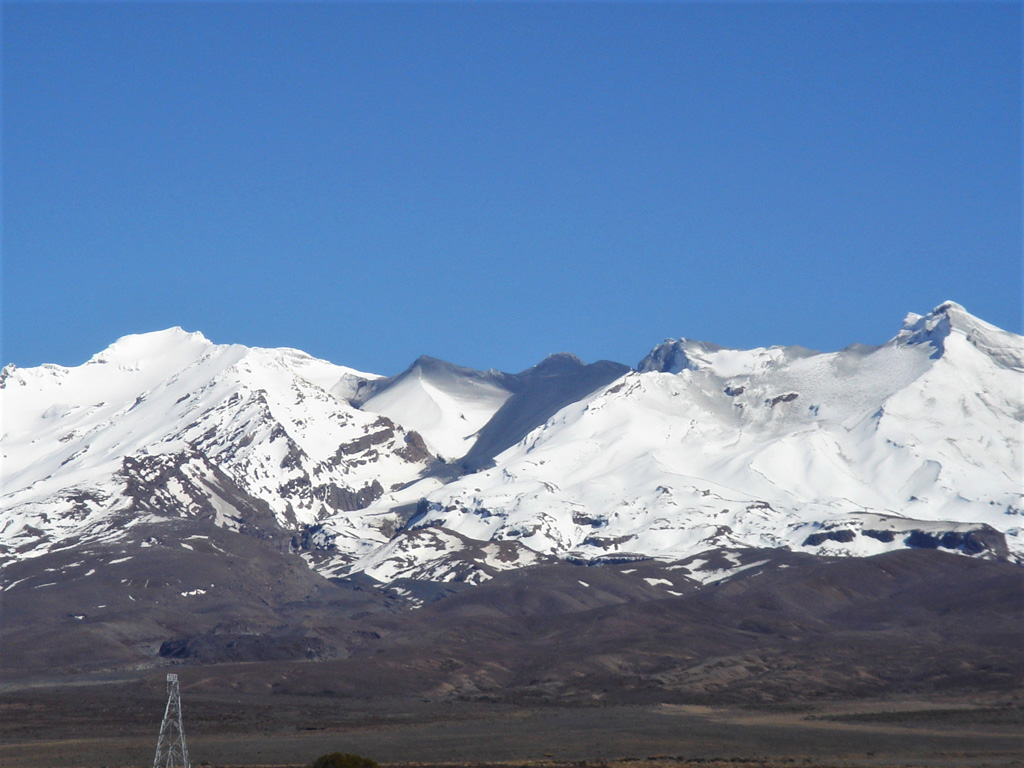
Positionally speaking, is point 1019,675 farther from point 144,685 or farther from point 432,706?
point 144,685

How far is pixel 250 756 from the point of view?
405 feet

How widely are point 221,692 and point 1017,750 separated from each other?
107 m

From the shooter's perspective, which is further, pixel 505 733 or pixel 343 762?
pixel 505 733

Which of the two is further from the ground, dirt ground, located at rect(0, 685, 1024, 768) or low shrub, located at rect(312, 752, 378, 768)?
dirt ground, located at rect(0, 685, 1024, 768)

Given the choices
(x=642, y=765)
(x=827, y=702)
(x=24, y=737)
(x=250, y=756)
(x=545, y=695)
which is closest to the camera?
(x=642, y=765)

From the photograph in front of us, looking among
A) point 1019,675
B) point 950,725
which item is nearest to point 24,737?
point 950,725

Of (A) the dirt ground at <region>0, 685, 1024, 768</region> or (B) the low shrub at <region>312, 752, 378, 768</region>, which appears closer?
(B) the low shrub at <region>312, 752, 378, 768</region>

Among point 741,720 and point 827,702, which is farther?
point 827,702

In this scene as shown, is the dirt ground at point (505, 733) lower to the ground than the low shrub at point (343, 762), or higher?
higher

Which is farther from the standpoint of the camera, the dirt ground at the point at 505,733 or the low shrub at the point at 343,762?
the dirt ground at the point at 505,733

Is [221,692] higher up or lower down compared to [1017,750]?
higher up

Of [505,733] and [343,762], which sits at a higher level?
[505,733]

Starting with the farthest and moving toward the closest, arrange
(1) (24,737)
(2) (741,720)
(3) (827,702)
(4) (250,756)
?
(3) (827,702) < (2) (741,720) < (1) (24,737) < (4) (250,756)

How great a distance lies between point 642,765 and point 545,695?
269 ft
